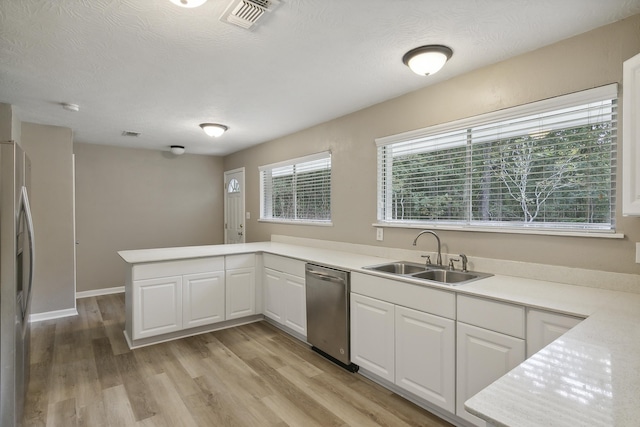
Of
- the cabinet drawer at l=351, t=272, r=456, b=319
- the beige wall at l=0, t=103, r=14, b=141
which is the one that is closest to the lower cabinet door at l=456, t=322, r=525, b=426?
the cabinet drawer at l=351, t=272, r=456, b=319

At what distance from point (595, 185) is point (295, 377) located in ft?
7.93

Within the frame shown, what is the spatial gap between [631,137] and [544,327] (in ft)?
3.14

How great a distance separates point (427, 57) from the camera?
2.20m

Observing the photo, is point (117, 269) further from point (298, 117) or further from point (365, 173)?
point (365, 173)

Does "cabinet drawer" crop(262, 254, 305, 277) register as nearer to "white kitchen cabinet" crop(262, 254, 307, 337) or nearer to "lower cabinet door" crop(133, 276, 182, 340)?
"white kitchen cabinet" crop(262, 254, 307, 337)

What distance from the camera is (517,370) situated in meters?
1.02

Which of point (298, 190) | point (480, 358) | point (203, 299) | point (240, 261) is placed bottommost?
point (203, 299)

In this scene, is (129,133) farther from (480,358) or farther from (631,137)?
(631,137)

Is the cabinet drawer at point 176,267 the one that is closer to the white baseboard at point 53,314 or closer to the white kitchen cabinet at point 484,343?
the white baseboard at point 53,314

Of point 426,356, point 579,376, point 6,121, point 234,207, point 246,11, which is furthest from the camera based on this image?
point 234,207

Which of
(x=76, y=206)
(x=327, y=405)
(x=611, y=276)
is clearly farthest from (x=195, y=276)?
(x=611, y=276)

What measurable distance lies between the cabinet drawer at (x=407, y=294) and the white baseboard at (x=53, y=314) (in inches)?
146

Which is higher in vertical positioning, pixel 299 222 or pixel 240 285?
pixel 299 222

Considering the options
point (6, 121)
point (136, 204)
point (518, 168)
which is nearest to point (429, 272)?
point (518, 168)
